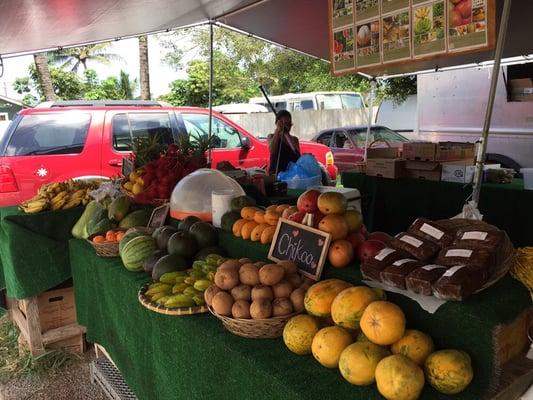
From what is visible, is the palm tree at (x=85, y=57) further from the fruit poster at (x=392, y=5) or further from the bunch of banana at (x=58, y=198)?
the fruit poster at (x=392, y=5)

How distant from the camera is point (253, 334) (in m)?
1.72

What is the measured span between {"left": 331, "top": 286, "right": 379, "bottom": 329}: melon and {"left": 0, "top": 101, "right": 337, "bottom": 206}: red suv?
411 centimetres

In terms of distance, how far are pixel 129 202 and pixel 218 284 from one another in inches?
73.6

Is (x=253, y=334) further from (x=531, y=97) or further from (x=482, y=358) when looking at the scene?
(x=531, y=97)

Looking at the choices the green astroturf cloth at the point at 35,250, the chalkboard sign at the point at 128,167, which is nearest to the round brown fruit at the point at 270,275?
the green astroturf cloth at the point at 35,250

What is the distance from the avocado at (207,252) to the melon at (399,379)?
1281 millimetres

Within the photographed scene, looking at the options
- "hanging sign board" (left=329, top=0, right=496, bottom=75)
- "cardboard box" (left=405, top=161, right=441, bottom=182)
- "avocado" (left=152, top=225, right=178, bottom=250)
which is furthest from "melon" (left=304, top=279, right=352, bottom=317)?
"cardboard box" (left=405, top=161, right=441, bottom=182)

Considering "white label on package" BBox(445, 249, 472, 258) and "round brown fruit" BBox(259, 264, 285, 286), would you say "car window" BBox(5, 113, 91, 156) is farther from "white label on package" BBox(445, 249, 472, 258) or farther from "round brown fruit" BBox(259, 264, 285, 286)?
"white label on package" BBox(445, 249, 472, 258)

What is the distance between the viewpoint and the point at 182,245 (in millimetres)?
2434

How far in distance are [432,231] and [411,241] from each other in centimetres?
10

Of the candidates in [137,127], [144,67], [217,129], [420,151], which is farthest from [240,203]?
[144,67]

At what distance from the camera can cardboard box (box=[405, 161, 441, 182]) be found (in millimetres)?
4520

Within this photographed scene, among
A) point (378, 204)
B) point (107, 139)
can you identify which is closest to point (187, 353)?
point (378, 204)

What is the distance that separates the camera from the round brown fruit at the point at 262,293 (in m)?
1.74
